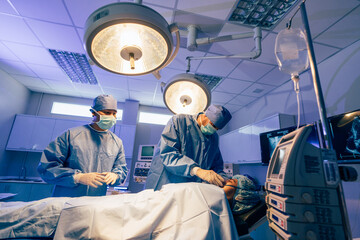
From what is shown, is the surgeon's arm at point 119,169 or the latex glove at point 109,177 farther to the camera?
the surgeon's arm at point 119,169

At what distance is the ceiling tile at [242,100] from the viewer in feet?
12.0

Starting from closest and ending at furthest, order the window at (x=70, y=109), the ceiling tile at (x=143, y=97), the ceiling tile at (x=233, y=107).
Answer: the ceiling tile at (x=143, y=97), the ceiling tile at (x=233, y=107), the window at (x=70, y=109)

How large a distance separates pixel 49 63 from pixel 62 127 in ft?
4.47

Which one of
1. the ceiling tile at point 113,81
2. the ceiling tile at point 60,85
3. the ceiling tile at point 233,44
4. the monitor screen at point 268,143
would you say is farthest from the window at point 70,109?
the monitor screen at point 268,143

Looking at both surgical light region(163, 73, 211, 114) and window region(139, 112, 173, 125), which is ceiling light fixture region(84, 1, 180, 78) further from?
window region(139, 112, 173, 125)

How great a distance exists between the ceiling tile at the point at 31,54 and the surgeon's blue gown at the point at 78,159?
1.87 meters

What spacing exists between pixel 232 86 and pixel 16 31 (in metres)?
3.12

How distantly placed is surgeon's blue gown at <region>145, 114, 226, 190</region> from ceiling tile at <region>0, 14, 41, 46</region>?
→ 7.06 ft

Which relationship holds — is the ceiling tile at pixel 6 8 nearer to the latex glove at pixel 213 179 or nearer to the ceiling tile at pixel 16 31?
the ceiling tile at pixel 16 31

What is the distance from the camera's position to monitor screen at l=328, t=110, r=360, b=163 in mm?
1661

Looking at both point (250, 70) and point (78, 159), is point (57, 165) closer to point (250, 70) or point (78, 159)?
point (78, 159)

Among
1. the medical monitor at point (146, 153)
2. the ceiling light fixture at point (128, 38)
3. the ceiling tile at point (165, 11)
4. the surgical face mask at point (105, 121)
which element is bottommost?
the medical monitor at point (146, 153)

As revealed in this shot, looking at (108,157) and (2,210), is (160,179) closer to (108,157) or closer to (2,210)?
(108,157)

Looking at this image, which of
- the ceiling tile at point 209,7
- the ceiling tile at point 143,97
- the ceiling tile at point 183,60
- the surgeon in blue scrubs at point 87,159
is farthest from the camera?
the ceiling tile at point 143,97
